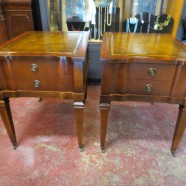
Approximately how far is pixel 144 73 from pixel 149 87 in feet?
0.28

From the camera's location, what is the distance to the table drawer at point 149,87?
3.00 ft

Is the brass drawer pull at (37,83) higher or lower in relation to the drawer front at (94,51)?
higher

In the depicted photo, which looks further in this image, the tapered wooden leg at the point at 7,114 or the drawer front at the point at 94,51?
the drawer front at the point at 94,51

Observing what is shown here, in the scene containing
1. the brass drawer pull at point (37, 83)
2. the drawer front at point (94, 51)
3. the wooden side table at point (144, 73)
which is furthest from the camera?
the drawer front at point (94, 51)

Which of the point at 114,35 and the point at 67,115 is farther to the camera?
the point at 67,115

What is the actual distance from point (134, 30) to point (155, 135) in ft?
3.51

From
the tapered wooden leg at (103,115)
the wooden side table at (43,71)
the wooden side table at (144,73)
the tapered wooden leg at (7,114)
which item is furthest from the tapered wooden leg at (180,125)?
the tapered wooden leg at (7,114)

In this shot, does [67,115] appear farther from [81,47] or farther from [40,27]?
[40,27]

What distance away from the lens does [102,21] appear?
1.82 meters

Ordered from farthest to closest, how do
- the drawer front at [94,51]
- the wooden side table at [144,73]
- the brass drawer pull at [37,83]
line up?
the drawer front at [94,51], the brass drawer pull at [37,83], the wooden side table at [144,73]

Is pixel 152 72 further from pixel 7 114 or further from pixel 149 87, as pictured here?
pixel 7 114

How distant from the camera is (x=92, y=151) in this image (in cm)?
120

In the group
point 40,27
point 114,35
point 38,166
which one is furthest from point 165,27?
point 38,166

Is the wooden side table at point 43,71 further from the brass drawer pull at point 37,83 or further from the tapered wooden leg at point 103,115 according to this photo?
the tapered wooden leg at point 103,115
